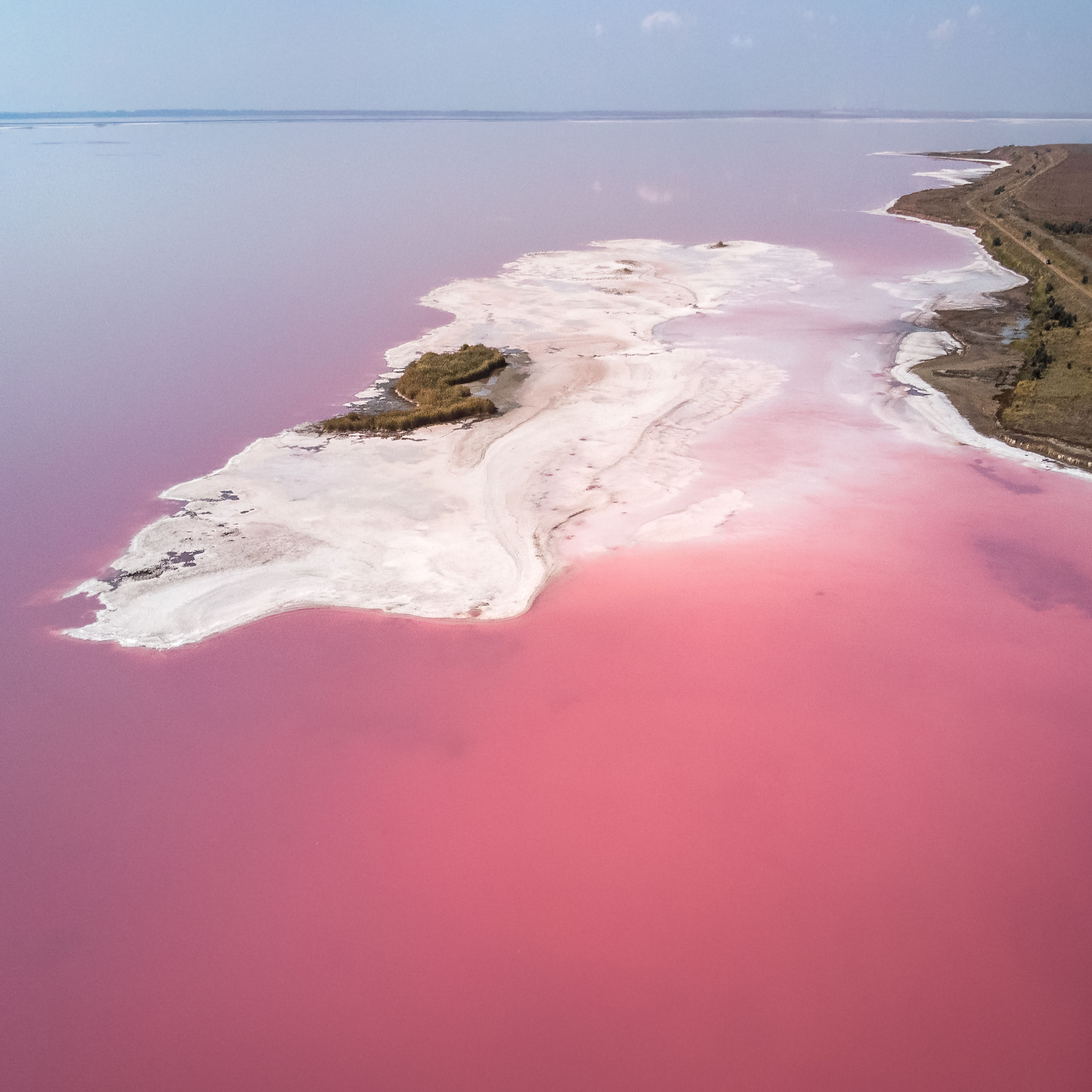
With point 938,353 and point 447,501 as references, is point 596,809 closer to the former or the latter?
point 447,501

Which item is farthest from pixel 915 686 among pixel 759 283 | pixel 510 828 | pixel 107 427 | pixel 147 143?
pixel 147 143

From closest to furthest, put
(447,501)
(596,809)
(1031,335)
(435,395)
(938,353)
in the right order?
1. (596,809)
2. (447,501)
3. (435,395)
4. (938,353)
5. (1031,335)

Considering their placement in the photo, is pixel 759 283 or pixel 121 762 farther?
pixel 759 283

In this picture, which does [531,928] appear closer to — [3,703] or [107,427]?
[3,703]

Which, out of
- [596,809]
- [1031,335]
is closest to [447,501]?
[596,809]

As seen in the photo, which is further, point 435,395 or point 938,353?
point 938,353

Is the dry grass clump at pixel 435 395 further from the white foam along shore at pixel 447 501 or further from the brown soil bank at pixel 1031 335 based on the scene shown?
the brown soil bank at pixel 1031 335
